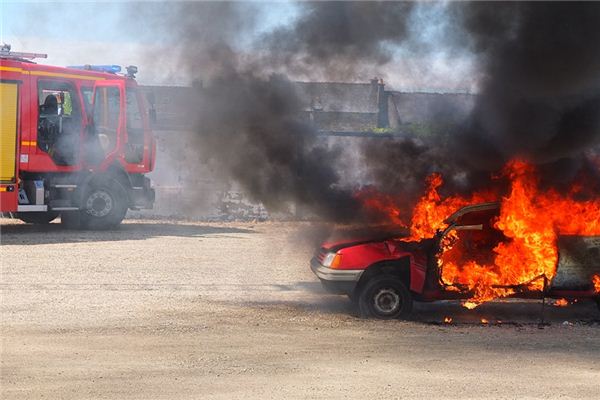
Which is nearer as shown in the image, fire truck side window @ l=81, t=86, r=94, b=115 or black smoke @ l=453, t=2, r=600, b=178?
black smoke @ l=453, t=2, r=600, b=178

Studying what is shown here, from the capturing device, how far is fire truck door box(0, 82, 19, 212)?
55.7 feet

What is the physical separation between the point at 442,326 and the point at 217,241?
904 centimetres

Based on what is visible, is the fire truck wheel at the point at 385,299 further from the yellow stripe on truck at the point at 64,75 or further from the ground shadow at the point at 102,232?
the yellow stripe on truck at the point at 64,75

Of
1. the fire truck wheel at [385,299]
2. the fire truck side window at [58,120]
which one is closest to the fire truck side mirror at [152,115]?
the fire truck side window at [58,120]

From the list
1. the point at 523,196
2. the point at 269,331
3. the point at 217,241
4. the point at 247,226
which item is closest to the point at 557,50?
the point at 523,196

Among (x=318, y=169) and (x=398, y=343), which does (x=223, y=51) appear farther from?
(x=398, y=343)

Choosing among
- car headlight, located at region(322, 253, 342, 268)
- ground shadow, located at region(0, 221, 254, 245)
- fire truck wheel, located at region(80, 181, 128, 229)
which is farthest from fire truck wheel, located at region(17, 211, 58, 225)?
car headlight, located at region(322, 253, 342, 268)

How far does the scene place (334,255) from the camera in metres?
9.79

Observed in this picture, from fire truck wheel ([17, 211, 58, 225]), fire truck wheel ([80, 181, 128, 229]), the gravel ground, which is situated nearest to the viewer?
the gravel ground

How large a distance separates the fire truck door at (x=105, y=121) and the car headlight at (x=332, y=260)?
9.63 meters

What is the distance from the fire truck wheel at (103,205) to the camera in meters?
18.4

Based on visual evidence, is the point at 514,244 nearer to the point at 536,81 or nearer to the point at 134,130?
the point at 536,81

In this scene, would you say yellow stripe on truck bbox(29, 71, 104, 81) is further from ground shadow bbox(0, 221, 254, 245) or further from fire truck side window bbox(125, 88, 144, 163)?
ground shadow bbox(0, 221, 254, 245)

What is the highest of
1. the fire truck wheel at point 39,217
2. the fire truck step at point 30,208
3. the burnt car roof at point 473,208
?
the burnt car roof at point 473,208
